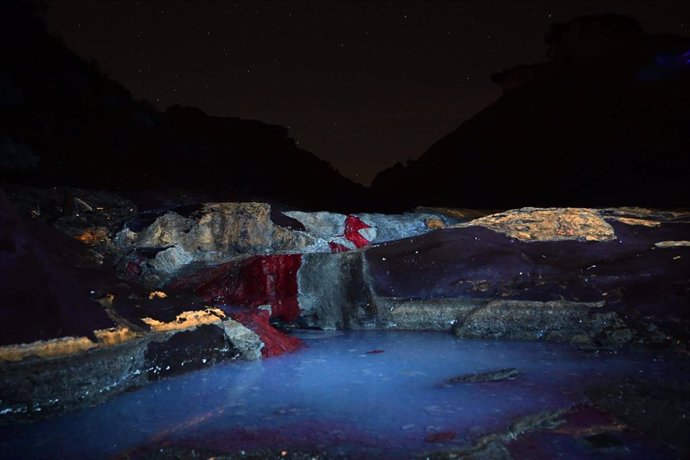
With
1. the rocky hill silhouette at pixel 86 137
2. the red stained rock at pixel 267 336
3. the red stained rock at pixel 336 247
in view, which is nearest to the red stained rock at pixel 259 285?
the red stained rock at pixel 267 336

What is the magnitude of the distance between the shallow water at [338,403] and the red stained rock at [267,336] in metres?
0.16

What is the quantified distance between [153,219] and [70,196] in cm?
124

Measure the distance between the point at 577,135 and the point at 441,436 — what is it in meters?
32.7

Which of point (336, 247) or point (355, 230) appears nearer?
point (336, 247)

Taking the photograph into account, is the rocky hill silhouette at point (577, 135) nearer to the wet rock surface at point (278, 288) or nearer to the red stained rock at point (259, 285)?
the wet rock surface at point (278, 288)

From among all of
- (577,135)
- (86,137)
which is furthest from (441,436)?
(577,135)

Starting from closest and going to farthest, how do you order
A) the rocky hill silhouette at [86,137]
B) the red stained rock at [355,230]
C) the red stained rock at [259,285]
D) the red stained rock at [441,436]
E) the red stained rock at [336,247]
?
the red stained rock at [441,436]
the red stained rock at [259,285]
the red stained rock at [336,247]
the red stained rock at [355,230]
the rocky hill silhouette at [86,137]

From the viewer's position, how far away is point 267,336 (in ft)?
14.6

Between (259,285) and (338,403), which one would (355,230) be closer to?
(259,285)

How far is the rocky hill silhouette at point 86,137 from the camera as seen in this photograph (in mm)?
11031

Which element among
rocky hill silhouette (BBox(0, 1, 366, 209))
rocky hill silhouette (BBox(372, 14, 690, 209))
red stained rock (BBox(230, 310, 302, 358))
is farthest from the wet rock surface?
rocky hill silhouette (BBox(372, 14, 690, 209))

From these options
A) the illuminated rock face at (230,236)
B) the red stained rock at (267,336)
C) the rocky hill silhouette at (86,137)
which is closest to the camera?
the red stained rock at (267,336)

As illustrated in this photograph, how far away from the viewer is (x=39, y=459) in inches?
91.8

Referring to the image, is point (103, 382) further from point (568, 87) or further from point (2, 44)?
point (568, 87)
